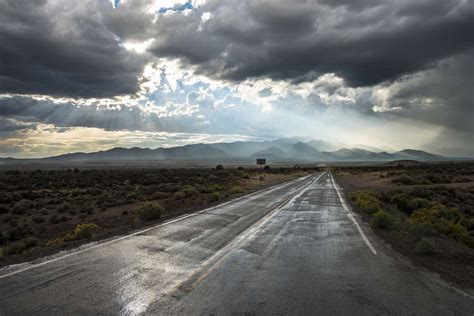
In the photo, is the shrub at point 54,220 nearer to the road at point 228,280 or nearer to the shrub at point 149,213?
the shrub at point 149,213

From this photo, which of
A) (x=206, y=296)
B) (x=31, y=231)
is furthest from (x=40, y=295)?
(x=31, y=231)

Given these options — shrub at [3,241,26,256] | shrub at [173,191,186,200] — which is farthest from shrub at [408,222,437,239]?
shrub at [173,191,186,200]

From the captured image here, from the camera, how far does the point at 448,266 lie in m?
8.08

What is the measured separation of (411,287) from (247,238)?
4.96 meters

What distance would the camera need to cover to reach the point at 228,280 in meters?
6.46

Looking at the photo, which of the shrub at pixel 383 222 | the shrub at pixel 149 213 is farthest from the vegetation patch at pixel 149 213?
the shrub at pixel 383 222

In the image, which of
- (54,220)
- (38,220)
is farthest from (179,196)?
(38,220)

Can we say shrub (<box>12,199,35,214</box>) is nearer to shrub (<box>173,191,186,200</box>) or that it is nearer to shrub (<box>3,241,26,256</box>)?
shrub (<box>173,191,186,200</box>)

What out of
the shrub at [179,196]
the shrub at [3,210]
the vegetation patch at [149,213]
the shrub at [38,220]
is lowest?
the shrub at [38,220]

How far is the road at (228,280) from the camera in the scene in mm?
5238

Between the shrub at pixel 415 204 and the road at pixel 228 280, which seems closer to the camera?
the road at pixel 228 280

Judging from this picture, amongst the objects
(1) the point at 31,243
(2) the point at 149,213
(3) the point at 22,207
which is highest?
(2) the point at 149,213

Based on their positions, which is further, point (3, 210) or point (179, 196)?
point (179, 196)

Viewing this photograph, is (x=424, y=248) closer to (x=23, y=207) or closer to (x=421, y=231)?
(x=421, y=231)
